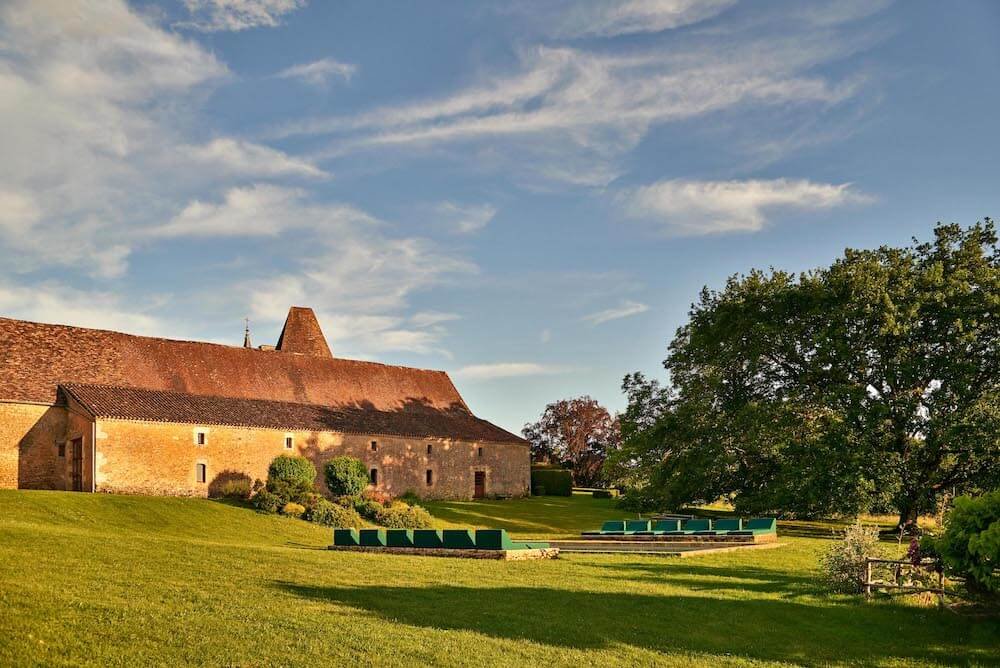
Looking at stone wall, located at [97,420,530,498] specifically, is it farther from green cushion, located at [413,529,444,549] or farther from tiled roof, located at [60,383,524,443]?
green cushion, located at [413,529,444,549]

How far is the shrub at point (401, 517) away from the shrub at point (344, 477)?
3.93 metres

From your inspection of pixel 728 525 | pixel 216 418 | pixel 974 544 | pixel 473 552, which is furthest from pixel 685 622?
pixel 216 418

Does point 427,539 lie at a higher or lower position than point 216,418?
lower

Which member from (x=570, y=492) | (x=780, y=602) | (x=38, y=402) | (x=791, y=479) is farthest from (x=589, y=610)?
(x=570, y=492)

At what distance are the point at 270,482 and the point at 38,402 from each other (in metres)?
11.2

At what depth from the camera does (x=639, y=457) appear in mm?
42188

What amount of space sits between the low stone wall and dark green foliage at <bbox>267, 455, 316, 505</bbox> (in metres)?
12.6

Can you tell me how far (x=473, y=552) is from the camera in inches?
980

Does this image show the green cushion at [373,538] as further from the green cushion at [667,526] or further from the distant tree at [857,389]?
the distant tree at [857,389]

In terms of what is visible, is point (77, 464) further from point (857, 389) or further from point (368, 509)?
point (857, 389)

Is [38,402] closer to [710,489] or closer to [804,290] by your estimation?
[710,489]

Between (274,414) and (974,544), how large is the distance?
36.9 metres

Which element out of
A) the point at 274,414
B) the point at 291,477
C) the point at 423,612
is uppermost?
the point at 274,414

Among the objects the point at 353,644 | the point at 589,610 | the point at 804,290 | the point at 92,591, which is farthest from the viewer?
the point at 804,290
